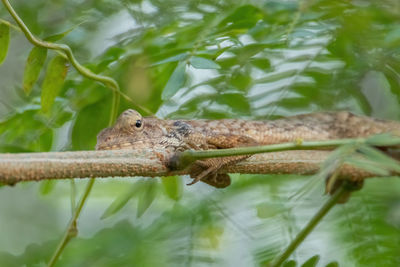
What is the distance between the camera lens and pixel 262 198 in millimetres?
3146

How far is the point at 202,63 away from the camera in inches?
99.7

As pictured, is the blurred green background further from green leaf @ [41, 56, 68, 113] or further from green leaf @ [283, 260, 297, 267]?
green leaf @ [41, 56, 68, 113]

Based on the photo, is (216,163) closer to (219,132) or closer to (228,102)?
(228,102)

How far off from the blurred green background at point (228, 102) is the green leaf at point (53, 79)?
306mm

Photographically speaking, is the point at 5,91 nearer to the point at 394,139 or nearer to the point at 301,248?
the point at 301,248

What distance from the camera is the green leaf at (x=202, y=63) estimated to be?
2.51m

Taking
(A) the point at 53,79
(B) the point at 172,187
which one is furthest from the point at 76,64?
(B) the point at 172,187

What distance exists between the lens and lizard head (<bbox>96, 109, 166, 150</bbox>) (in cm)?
295

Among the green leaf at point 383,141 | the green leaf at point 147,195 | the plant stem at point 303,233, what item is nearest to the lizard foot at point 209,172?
the green leaf at point 147,195

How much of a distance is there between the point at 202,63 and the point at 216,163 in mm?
569

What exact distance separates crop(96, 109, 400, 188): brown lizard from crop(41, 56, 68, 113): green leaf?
453 mm

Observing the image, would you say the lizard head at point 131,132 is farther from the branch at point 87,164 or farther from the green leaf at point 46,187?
the branch at point 87,164

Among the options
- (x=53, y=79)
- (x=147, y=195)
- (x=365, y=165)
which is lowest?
(x=147, y=195)

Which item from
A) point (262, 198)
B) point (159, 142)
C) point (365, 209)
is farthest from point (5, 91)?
point (365, 209)
